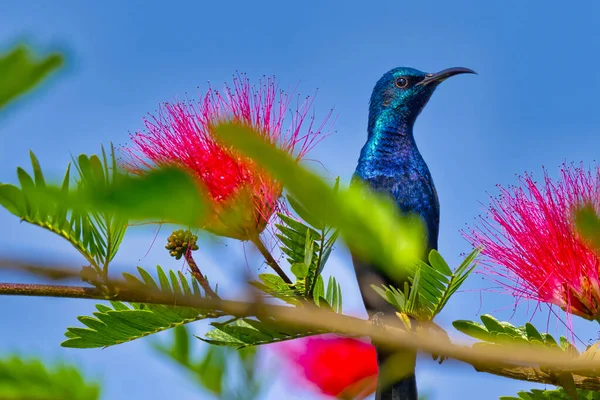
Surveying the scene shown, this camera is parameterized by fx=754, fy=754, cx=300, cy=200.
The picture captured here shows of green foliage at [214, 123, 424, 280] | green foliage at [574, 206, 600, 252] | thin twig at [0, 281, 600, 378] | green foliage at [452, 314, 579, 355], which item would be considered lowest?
thin twig at [0, 281, 600, 378]

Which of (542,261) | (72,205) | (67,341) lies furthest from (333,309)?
(72,205)

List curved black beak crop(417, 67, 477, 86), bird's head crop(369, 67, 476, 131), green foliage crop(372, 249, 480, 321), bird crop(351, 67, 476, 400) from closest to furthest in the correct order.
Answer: green foliage crop(372, 249, 480, 321) < bird crop(351, 67, 476, 400) < bird's head crop(369, 67, 476, 131) < curved black beak crop(417, 67, 477, 86)

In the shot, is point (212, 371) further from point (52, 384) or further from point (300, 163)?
point (300, 163)

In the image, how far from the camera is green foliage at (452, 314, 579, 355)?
1.58 metres

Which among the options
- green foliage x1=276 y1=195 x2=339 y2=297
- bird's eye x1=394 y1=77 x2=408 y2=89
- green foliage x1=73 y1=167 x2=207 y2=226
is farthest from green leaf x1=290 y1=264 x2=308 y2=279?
bird's eye x1=394 y1=77 x2=408 y2=89

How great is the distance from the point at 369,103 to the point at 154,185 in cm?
343

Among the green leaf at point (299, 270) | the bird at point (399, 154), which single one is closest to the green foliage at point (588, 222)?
the green leaf at point (299, 270)

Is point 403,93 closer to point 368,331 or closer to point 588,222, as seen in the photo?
point 368,331

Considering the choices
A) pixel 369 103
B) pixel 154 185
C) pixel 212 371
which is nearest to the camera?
pixel 154 185

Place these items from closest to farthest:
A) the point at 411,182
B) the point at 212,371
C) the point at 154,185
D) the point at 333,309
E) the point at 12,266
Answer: the point at 154,185 → the point at 12,266 → the point at 212,371 → the point at 333,309 → the point at 411,182

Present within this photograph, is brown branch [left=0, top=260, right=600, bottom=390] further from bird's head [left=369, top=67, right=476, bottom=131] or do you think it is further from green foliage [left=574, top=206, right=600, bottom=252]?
bird's head [left=369, top=67, right=476, bottom=131]

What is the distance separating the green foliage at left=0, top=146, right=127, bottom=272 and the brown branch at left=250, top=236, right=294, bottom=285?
47 centimetres

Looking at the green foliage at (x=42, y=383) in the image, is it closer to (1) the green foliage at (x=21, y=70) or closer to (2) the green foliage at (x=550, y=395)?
(1) the green foliage at (x=21, y=70)

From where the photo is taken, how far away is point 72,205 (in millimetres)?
539
